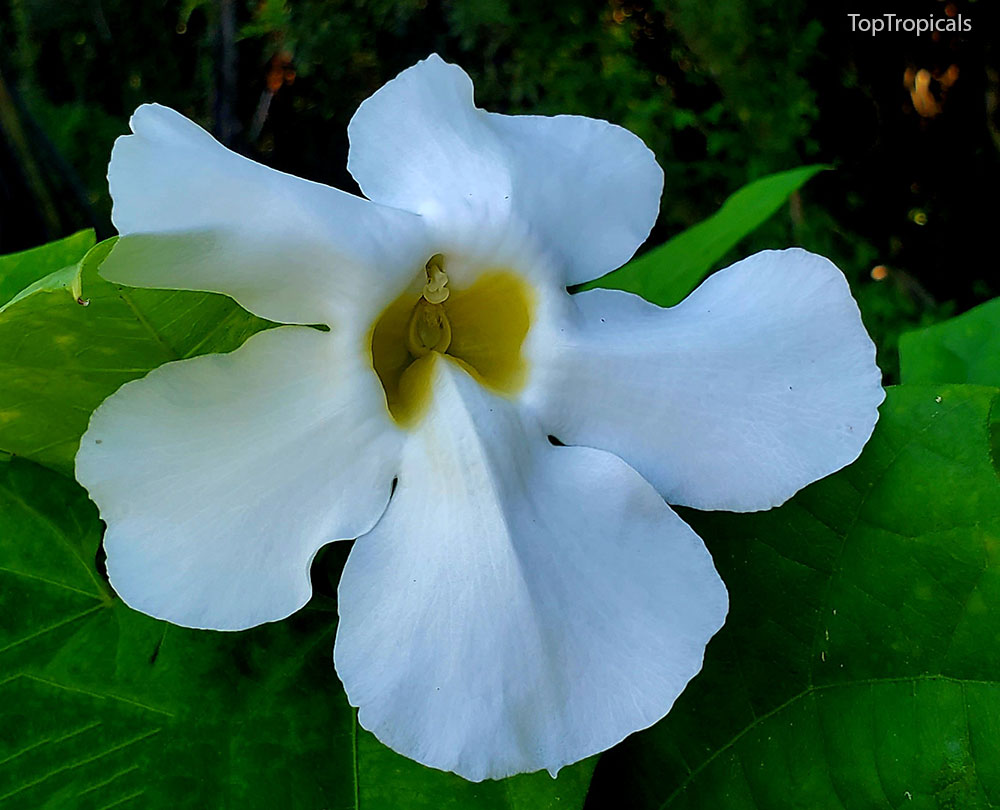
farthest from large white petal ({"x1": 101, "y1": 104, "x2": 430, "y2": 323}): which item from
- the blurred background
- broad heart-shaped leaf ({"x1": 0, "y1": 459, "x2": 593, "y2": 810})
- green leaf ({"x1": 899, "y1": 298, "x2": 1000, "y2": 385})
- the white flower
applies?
the blurred background

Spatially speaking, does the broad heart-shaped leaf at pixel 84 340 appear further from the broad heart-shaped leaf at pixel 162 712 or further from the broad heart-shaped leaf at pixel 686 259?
the broad heart-shaped leaf at pixel 686 259

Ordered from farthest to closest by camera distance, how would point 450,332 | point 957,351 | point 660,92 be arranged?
point 660,92 < point 957,351 < point 450,332

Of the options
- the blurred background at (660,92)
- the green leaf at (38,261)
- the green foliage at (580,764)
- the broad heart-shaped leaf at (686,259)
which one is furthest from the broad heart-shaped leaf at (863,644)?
the blurred background at (660,92)

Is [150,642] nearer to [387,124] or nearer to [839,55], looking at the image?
[387,124]

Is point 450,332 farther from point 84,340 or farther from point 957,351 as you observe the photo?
point 957,351

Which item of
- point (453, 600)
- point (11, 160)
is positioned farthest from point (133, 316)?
point (11, 160)

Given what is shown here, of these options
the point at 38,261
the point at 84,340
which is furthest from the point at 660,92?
the point at 84,340

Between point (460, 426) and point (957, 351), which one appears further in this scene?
point (957, 351)
